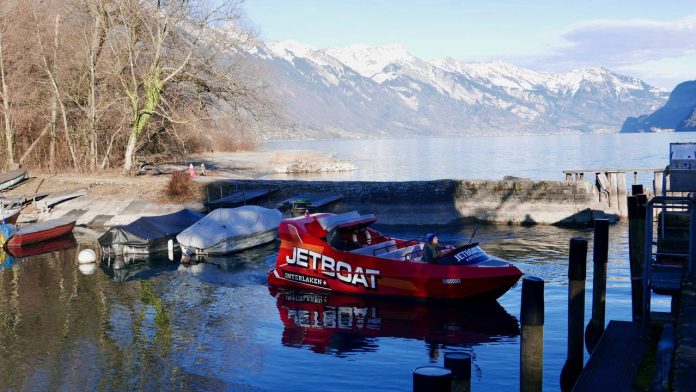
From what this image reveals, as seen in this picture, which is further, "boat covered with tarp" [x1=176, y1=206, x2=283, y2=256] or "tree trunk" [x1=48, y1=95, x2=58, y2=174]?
"tree trunk" [x1=48, y1=95, x2=58, y2=174]

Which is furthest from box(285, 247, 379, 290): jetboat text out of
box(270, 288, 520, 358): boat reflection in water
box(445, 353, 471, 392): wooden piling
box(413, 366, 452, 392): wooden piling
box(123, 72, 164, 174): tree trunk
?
box(123, 72, 164, 174): tree trunk

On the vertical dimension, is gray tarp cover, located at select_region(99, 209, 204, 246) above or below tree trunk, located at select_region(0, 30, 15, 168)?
below

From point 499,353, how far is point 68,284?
1716cm

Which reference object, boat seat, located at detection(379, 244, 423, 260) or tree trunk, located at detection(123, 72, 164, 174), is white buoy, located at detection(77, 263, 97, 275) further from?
tree trunk, located at detection(123, 72, 164, 174)

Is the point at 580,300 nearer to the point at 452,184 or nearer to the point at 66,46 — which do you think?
the point at 452,184

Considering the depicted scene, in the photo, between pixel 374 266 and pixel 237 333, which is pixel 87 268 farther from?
pixel 374 266

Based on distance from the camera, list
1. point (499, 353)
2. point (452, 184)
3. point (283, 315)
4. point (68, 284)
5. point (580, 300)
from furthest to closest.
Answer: point (452, 184), point (68, 284), point (283, 315), point (499, 353), point (580, 300)

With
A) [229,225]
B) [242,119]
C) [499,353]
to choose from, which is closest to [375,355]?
[499,353]

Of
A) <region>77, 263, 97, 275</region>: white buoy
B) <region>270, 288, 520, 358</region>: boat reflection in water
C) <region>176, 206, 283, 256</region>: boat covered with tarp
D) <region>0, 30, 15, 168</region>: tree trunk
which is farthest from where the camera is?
<region>0, 30, 15, 168</region>: tree trunk

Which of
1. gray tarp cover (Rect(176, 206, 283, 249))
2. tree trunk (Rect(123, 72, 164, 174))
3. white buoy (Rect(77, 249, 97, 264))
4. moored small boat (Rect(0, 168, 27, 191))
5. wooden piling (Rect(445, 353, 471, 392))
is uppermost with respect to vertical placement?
tree trunk (Rect(123, 72, 164, 174))

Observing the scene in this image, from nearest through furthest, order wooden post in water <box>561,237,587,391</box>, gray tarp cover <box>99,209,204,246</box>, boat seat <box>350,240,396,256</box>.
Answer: wooden post in water <box>561,237,587,391</box>, boat seat <box>350,240,396,256</box>, gray tarp cover <box>99,209,204,246</box>

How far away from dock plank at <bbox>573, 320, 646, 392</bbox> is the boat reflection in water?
5.94 meters

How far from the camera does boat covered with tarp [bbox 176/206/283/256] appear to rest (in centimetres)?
3322

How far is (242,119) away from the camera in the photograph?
52.3 metres
